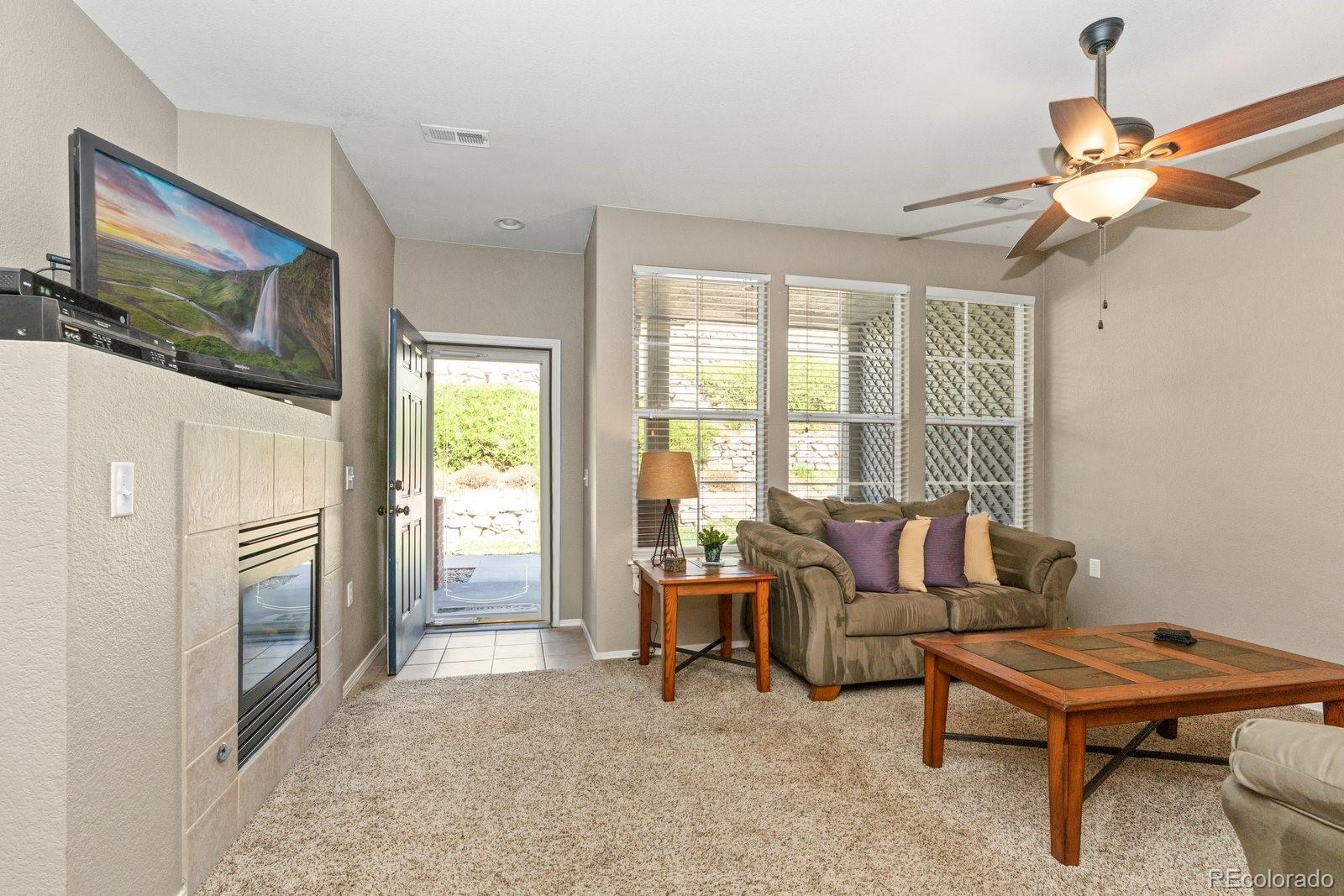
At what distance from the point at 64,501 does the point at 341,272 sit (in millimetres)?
2302

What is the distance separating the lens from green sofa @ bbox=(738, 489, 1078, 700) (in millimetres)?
3283

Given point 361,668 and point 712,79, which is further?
point 361,668

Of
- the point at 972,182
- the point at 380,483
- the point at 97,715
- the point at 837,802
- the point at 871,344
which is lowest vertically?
the point at 837,802

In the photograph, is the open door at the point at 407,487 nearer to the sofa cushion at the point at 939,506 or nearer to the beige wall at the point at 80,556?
the beige wall at the point at 80,556

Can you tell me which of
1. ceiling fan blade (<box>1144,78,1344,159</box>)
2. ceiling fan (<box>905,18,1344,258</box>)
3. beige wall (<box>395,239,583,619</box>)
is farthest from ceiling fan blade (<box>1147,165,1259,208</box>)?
beige wall (<box>395,239,583,619</box>)

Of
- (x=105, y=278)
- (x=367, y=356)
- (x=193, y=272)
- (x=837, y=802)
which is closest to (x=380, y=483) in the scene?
(x=367, y=356)

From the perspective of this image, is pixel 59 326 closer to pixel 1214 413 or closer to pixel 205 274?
pixel 205 274

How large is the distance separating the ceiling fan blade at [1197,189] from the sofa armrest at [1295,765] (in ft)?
6.75

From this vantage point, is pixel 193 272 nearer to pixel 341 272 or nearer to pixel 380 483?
pixel 341 272

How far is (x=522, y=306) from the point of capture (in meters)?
4.87

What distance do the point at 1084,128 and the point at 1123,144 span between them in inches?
9.8

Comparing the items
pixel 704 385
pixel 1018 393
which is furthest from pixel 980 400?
pixel 704 385

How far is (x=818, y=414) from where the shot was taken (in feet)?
14.8

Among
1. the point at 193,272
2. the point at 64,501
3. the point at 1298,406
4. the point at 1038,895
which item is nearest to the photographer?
the point at 64,501
